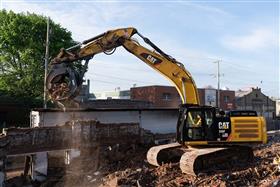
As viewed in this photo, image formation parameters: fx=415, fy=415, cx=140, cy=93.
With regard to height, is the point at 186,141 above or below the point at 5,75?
below

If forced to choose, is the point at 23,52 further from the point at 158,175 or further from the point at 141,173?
the point at 158,175

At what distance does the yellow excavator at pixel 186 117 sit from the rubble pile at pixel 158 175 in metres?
0.49

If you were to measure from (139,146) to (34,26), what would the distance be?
74.9 feet

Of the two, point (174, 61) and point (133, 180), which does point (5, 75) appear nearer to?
point (174, 61)

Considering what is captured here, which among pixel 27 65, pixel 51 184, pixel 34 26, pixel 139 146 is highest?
pixel 34 26

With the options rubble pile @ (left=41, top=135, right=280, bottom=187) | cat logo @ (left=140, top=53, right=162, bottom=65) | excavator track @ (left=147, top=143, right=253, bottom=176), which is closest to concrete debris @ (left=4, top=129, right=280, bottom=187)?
rubble pile @ (left=41, top=135, right=280, bottom=187)

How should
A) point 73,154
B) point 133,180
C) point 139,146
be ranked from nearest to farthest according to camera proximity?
point 133,180 < point 73,154 < point 139,146

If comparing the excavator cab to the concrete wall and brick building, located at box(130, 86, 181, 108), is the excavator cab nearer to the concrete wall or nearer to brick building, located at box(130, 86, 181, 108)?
the concrete wall

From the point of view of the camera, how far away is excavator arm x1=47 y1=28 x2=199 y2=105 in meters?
14.5

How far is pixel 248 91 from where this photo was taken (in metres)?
67.9

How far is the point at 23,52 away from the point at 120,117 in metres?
19.2

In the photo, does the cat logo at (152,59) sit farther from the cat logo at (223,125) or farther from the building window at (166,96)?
the building window at (166,96)

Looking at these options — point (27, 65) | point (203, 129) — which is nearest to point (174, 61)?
point (203, 129)

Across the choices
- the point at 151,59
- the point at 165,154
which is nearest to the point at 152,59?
the point at 151,59
